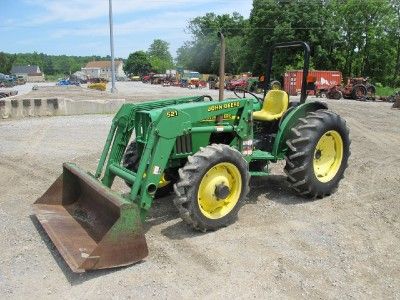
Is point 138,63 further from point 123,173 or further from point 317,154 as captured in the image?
point 123,173

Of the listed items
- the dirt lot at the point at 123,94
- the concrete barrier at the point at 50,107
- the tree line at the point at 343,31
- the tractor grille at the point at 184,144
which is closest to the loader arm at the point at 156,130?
the tractor grille at the point at 184,144

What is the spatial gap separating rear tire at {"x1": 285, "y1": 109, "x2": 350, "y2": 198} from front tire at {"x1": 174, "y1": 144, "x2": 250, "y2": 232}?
103 cm

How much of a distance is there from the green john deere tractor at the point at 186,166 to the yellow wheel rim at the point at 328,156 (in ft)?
0.05

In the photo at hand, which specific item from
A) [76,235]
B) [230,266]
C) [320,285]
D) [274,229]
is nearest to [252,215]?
[274,229]

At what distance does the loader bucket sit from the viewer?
13.3 feet

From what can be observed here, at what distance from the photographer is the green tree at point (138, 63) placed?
4626 inches

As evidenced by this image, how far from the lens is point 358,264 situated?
13.9 ft

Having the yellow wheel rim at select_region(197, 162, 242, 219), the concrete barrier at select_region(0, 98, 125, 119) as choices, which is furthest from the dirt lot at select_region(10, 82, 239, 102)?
the yellow wheel rim at select_region(197, 162, 242, 219)

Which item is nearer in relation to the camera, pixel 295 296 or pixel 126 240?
pixel 295 296

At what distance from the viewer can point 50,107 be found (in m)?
17.0

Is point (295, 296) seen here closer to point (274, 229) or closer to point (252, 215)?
point (274, 229)

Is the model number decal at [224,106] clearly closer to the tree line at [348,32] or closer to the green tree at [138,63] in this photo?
the tree line at [348,32]

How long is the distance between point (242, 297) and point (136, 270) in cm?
109

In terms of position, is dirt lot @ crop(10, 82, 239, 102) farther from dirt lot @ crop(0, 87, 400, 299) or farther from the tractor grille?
the tractor grille
